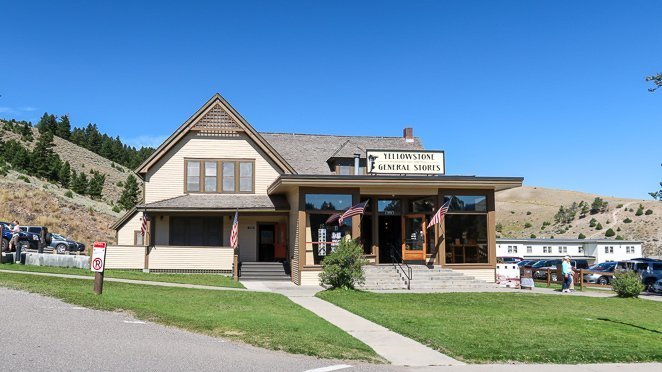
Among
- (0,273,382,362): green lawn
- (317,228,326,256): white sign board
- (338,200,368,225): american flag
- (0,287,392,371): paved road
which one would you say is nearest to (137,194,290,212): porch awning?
(317,228,326,256): white sign board

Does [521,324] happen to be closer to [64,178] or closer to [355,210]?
[355,210]

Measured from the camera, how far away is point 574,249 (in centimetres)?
6138

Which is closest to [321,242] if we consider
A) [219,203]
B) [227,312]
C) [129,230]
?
[219,203]

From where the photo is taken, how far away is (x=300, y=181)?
25.0m

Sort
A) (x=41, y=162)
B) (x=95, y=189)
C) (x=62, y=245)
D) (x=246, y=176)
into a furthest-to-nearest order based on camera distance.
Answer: (x=95, y=189)
(x=41, y=162)
(x=62, y=245)
(x=246, y=176)

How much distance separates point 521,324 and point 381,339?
4.39 meters

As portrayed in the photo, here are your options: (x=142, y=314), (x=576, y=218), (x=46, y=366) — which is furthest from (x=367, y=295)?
(x=576, y=218)

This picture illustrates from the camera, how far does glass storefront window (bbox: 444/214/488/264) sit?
27.6 m

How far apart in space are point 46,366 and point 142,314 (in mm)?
5036

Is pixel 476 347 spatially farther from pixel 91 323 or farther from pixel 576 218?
pixel 576 218

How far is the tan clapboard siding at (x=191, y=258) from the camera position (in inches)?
1155

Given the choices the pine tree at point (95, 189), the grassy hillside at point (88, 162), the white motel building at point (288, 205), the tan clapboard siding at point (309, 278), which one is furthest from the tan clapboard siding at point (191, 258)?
the grassy hillside at point (88, 162)

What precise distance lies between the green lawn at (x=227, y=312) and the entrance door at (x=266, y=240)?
10673 mm

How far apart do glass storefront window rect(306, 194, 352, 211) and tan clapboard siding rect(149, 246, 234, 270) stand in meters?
5.87
